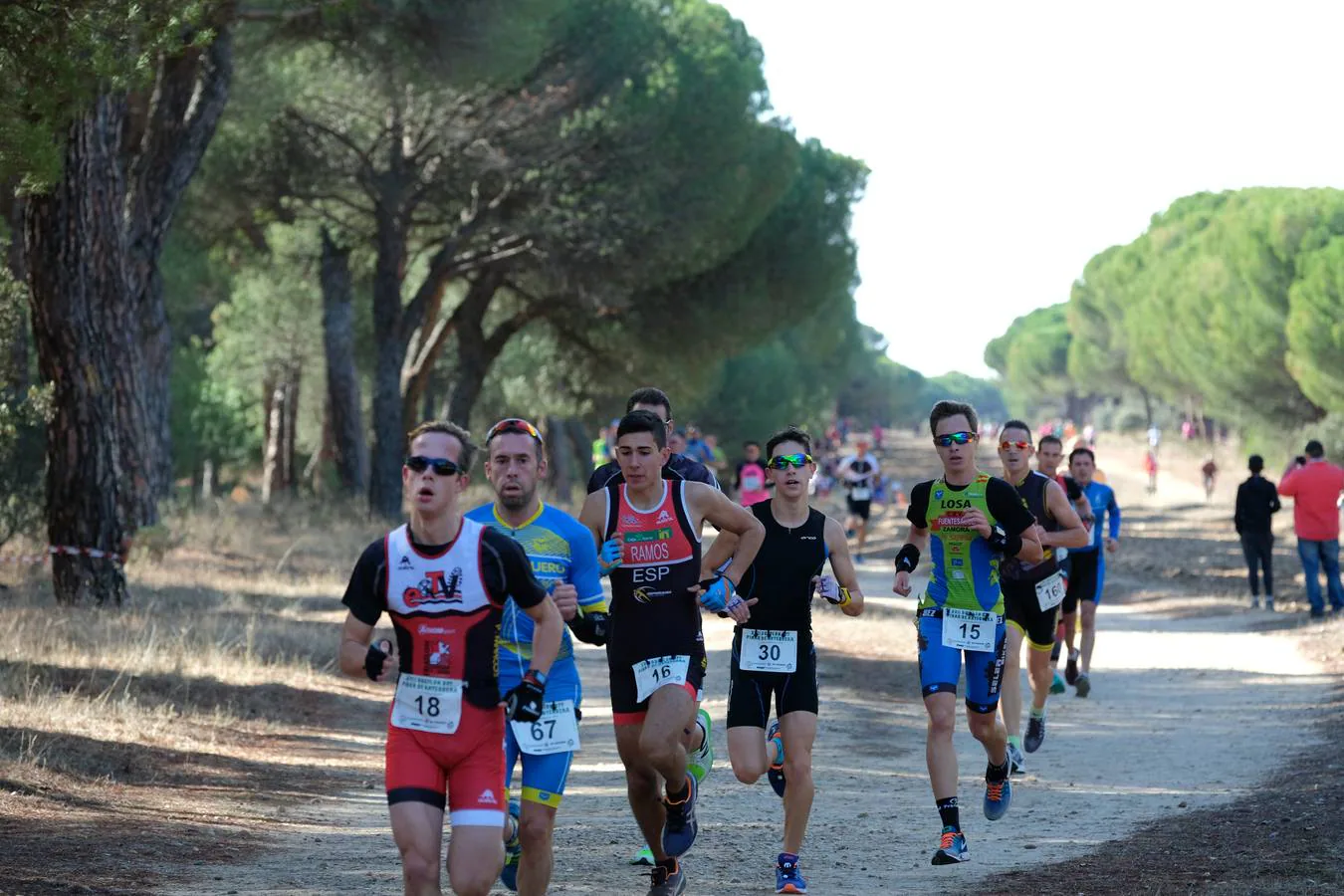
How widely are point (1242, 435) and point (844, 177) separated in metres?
39.2

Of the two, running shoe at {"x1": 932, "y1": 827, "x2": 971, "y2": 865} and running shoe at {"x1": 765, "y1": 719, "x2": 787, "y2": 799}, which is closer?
running shoe at {"x1": 932, "y1": 827, "x2": 971, "y2": 865}

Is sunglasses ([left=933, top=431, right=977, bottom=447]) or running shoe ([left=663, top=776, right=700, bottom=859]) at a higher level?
sunglasses ([left=933, top=431, right=977, bottom=447])

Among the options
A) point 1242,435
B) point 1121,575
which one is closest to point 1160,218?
point 1242,435

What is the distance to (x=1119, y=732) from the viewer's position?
13.9 meters

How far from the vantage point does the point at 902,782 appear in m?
12.1

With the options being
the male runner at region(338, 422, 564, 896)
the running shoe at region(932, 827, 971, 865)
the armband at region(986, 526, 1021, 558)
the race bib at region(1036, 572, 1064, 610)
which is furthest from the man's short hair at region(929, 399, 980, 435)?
the male runner at region(338, 422, 564, 896)

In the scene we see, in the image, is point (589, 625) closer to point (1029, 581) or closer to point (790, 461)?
point (790, 461)

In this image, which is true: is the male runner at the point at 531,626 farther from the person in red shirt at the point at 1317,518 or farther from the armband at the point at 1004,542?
the person in red shirt at the point at 1317,518

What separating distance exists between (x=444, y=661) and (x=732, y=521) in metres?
2.33

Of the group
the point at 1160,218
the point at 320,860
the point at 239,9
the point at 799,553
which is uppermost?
the point at 1160,218

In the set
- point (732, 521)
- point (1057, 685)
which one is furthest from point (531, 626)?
point (1057, 685)

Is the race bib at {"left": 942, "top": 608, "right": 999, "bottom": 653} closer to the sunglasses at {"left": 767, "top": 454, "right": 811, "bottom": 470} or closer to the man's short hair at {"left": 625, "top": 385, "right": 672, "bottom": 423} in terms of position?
the sunglasses at {"left": 767, "top": 454, "right": 811, "bottom": 470}

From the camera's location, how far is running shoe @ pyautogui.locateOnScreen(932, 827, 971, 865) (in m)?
8.56

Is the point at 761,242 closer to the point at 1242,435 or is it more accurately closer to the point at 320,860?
the point at 320,860
